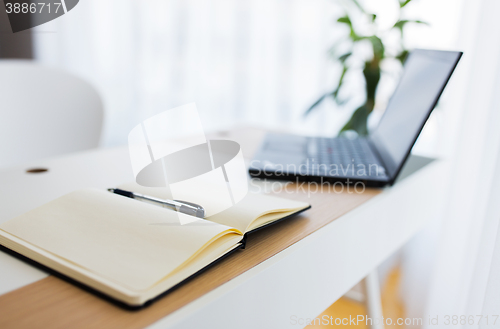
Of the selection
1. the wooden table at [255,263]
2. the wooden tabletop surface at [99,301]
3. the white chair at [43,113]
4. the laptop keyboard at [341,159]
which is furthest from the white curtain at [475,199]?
the white chair at [43,113]

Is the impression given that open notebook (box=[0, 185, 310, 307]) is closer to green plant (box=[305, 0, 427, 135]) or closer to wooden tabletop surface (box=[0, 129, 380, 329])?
wooden tabletop surface (box=[0, 129, 380, 329])

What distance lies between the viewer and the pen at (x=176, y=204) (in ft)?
1.56

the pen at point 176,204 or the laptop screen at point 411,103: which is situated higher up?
the laptop screen at point 411,103

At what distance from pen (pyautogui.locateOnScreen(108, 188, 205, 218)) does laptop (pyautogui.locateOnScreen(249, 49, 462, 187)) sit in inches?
8.9

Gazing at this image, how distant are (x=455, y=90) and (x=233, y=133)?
1.95ft

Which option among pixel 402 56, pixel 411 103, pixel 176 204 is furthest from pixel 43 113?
pixel 402 56

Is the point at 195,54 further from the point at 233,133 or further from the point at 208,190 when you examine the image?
the point at 208,190

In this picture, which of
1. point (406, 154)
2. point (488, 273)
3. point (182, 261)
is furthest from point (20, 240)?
point (488, 273)

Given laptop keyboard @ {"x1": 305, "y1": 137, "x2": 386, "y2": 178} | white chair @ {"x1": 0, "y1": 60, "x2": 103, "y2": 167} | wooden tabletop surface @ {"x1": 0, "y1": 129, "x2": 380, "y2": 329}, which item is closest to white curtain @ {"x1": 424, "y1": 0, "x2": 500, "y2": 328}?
laptop keyboard @ {"x1": 305, "y1": 137, "x2": 386, "y2": 178}

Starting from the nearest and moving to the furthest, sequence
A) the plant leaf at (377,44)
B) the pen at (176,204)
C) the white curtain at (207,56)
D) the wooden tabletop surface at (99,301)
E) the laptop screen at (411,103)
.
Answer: the wooden tabletop surface at (99,301) < the pen at (176,204) < the laptop screen at (411,103) < the plant leaf at (377,44) < the white curtain at (207,56)

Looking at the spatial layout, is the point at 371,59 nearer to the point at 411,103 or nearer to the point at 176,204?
the point at 411,103

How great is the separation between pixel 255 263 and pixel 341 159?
1.30ft

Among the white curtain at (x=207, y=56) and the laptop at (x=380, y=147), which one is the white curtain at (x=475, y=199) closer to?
the laptop at (x=380, y=147)

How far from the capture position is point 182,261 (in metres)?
0.36
